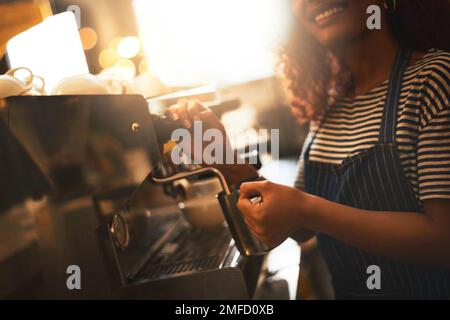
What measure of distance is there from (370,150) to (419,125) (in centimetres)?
14

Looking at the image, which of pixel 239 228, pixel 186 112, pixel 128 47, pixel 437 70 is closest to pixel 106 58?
pixel 128 47

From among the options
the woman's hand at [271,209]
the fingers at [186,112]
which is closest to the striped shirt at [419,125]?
the woman's hand at [271,209]

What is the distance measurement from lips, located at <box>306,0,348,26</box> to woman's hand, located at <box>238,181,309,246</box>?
44 centimetres

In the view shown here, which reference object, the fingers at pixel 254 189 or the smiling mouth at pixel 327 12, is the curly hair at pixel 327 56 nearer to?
the smiling mouth at pixel 327 12

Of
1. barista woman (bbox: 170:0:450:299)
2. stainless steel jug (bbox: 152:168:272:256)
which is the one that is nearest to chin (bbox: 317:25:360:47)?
barista woman (bbox: 170:0:450:299)

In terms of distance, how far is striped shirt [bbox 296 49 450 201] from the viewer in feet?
2.71

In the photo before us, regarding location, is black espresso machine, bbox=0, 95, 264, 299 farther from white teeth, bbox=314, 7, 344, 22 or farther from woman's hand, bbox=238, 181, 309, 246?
white teeth, bbox=314, 7, 344, 22

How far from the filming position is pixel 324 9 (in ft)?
3.28

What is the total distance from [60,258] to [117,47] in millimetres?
1588

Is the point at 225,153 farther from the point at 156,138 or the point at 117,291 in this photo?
the point at 117,291

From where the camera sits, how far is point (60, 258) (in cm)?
77

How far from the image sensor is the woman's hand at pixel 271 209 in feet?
2.67

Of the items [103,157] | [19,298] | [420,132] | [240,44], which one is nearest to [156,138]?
[103,157]


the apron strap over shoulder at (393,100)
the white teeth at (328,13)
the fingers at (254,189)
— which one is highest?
the white teeth at (328,13)
